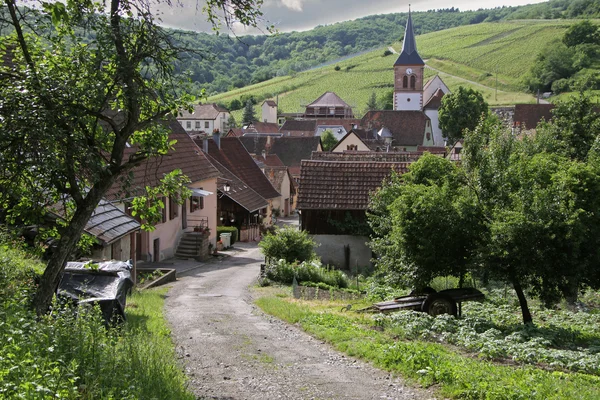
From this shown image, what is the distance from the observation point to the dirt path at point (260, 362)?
9.38m

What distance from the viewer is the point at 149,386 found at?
7.62m

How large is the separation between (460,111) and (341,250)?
56.4 m

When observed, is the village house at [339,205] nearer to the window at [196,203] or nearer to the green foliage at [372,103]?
the window at [196,203]

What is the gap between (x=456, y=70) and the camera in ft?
472

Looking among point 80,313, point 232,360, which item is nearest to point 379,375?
point 232,360

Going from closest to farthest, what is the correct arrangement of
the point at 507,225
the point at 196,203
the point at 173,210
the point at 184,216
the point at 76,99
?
the point at 76,99, the point at 507,225, the point at 173,210, the point at 184,216, the point at 196,203

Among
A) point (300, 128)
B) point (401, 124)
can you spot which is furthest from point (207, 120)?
point (401, 124)

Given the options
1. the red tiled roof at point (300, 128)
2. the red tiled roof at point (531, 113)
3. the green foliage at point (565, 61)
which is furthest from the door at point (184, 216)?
the green foliage at point (565, 61)

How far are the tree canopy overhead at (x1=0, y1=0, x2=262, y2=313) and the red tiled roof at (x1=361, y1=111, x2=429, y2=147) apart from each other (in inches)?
3089

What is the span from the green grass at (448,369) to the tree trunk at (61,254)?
532 cm

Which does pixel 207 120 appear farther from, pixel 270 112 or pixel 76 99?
pixel 76 99

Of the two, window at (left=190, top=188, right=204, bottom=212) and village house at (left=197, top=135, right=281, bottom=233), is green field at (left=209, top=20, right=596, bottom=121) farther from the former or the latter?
window at (left=190, top=188, right=204, bottom=212)

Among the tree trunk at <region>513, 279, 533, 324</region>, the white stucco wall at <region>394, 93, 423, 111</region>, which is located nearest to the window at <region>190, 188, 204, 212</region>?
the tree trunk at <region>513, 279, 533, 324</region>

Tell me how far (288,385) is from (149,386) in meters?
2.67
